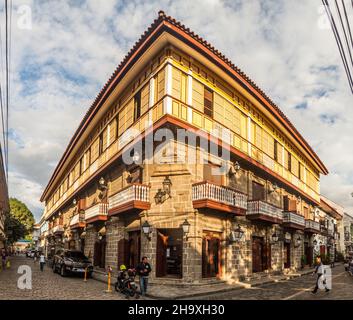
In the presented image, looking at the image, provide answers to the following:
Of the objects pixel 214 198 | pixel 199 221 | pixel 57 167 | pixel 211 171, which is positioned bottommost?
pixel 199 221

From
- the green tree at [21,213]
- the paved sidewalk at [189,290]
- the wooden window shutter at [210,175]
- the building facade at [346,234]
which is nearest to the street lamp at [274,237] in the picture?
the paved sidewalk at [189,290]

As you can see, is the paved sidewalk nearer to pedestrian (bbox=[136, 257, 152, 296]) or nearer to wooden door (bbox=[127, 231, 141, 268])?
pedestrian (bbox=[136, 257, 152, 296])

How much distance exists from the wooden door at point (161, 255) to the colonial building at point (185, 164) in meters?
0.04

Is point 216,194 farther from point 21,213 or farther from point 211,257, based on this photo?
point 21,213

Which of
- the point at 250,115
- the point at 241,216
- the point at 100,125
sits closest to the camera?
the point at 241,216

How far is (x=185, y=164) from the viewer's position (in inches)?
635

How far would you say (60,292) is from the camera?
1348 cm

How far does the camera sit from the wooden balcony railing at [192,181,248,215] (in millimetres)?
15289

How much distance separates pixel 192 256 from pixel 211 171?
4.29 m

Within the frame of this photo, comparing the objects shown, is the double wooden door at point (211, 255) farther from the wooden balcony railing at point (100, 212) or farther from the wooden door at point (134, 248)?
the wooden balcony railing at point (100, 212)

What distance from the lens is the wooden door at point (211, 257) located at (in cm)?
1611

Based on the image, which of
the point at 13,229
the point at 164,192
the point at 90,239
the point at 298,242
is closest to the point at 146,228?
the point at 164,192
